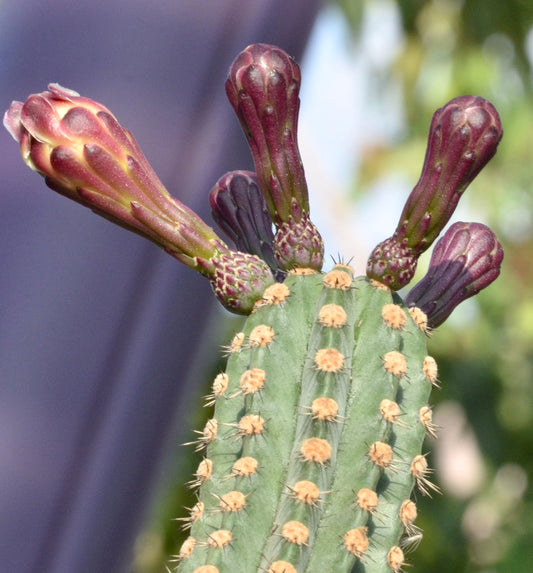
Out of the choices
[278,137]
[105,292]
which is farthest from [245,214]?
[105,292]

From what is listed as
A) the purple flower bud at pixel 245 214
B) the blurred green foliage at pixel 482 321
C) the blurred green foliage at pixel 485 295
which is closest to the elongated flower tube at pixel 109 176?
the purple flower bud at pixel 245 214

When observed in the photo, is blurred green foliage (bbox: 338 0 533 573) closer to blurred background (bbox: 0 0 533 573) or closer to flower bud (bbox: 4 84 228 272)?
blurred background (bbox: 0 0 533 573)

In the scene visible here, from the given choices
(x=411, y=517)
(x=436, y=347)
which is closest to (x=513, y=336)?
(x=436, y=347)

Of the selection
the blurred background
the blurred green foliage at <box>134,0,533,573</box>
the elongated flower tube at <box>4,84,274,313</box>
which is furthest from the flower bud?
the blurred green foliage at <box>134,0,533,573</box>

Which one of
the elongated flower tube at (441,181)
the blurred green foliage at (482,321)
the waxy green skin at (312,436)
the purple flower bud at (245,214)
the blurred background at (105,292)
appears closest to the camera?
the waxy green skin at (312,436)

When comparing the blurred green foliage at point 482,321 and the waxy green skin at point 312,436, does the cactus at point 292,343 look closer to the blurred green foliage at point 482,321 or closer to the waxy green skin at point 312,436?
the waxy green skin at point 312,436

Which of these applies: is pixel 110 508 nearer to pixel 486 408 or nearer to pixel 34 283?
pixel 34 283
